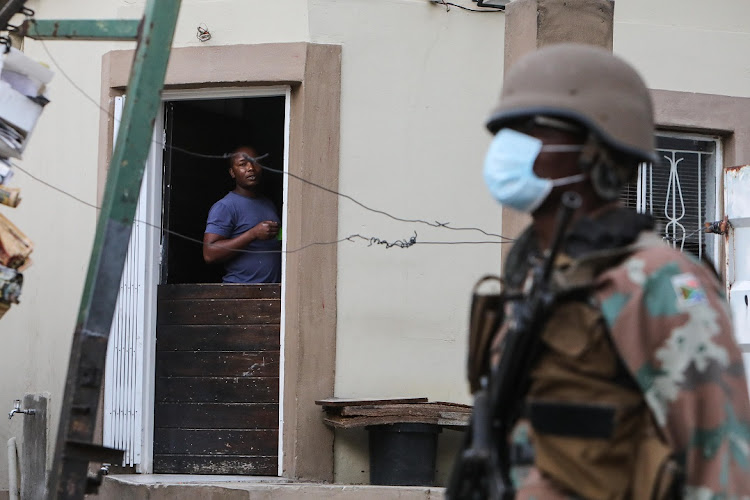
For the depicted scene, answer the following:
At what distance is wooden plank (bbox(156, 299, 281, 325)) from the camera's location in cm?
745

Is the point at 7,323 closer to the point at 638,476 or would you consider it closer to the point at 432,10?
the point at 432,10

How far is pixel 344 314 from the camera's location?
7203 mm

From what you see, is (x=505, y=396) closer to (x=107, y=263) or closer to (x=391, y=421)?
(x=107, y=263)

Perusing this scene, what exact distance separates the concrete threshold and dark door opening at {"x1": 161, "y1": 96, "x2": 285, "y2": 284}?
1.32 m

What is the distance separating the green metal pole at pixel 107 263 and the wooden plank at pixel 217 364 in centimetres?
292

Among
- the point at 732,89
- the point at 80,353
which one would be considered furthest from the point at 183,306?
the point at 732,89

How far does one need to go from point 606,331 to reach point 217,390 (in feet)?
17.5

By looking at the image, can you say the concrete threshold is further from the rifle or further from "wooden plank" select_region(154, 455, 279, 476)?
the rifle

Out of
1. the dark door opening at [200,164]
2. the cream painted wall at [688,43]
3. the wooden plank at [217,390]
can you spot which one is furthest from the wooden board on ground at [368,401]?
the cream painted wall at [688,43]

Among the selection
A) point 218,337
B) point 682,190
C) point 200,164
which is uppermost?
point 200,164

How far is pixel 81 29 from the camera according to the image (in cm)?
481

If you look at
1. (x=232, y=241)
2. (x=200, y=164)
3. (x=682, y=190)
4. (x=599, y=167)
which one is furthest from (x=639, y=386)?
(x=200, y=164)

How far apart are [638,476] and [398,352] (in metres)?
4.88

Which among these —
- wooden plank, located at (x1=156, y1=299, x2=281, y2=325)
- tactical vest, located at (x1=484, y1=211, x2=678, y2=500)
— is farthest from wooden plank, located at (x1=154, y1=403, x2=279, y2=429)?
tactical vest, located at (x1=484, y1=211, x2=678, y2=500)
